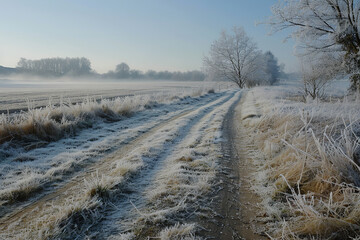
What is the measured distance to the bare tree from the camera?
38.0 m

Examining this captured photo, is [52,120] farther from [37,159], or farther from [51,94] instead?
[51,94]

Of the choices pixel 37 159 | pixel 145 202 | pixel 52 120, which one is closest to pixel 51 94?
pixel 52 120

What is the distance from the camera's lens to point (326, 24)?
34.1 feet

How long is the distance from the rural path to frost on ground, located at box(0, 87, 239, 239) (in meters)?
0.01

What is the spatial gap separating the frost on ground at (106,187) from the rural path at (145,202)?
1cm

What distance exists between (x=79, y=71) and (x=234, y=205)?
129549 mm

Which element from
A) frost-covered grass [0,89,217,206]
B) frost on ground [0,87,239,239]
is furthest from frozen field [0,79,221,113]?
frost on ground [0,87,239,239]

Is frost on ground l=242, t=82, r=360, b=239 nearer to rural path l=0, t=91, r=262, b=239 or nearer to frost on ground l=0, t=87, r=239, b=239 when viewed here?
rural path l=0, t=91, r=262, b=239

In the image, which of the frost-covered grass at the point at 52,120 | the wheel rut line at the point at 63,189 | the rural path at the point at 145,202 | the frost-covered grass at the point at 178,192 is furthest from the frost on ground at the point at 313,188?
the frost-covered grass at the point at 52,120

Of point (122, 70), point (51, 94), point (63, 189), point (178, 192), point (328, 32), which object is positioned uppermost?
point (122, 70)

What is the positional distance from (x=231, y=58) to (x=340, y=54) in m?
27.9

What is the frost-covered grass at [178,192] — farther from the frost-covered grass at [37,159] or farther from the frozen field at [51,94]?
the frozen field at [51,94]

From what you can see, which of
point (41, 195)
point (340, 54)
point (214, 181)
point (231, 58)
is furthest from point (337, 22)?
point (231, 58)

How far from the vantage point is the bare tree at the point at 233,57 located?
38.0m
